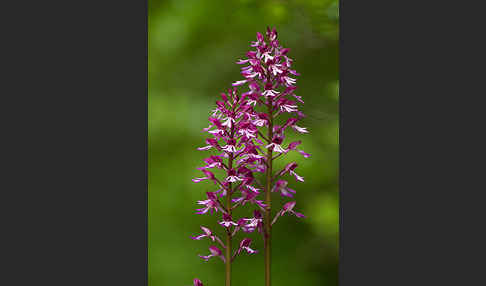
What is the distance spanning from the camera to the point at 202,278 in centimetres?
263

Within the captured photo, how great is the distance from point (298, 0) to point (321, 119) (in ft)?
2.37

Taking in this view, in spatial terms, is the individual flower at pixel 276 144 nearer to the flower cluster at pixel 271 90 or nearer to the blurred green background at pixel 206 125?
the flower cluster at pixel 271 90

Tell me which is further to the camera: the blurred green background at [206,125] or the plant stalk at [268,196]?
the blurred green background at [206,125]

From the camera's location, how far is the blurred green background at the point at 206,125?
8.62 ft

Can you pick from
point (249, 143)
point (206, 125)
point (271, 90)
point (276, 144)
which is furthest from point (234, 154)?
point (206, 125)

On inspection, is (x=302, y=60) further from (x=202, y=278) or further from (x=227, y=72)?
(x=202, y=278)

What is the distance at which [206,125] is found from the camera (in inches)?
104

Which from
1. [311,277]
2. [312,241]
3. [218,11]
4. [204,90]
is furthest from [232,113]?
[311,277]

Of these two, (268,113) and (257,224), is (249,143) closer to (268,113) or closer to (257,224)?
(268,113)

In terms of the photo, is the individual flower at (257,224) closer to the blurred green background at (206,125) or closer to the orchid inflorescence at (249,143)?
the orchid inflorescence at (249,143)

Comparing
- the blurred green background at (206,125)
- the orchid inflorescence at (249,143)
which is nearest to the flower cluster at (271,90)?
the orchid inflorescence at (249,143)

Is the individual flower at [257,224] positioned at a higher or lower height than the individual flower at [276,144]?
lower

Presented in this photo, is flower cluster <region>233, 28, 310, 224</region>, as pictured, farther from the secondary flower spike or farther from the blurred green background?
the blurred green background

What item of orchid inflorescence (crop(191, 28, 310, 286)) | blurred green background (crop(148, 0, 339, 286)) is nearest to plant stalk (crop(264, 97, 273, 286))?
orchid inflorescence (crop(191, 28, 310, 286))
